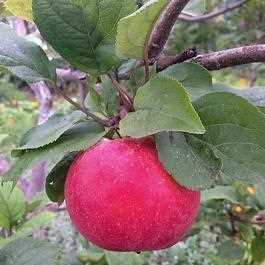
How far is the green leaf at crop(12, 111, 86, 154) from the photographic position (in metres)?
0.75

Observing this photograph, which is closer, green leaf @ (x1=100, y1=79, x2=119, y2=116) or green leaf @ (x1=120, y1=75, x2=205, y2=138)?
green leaf @ (x1=120, y1=75, x2=205, y2=138)

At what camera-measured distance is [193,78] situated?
32.2 inches

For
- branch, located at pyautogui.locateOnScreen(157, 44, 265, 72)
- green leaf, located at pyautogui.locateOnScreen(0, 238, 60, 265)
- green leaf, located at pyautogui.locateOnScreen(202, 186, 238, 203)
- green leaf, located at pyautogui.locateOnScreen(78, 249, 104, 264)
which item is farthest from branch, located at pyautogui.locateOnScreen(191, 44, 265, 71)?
green leaf, located at pyautogui.locateOnScreen(78, 249, 104, 264)

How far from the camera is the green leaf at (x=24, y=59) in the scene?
0.78 meters

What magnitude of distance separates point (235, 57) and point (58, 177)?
297 millimetres

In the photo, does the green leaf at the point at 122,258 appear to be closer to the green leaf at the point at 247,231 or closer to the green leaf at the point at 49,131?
the green leaf at the point at 247,231

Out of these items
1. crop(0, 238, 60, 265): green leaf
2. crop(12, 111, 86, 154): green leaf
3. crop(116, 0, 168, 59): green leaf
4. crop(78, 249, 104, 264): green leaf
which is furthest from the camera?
crop(78, 249, 104, 264): green leaf

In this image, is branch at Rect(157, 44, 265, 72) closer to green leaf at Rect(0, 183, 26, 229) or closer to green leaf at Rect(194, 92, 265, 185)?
green leaf at Rect(194, 92, 265, 185)

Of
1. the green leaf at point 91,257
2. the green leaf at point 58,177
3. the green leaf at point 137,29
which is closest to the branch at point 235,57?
the green leaf at point 137,29

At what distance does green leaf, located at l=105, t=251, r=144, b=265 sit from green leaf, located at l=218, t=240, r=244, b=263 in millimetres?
291

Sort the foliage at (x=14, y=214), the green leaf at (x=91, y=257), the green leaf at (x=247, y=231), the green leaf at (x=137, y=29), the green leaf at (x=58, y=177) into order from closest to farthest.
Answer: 1. the green leaf at (x=137, y=29)
2. the green leaf at (x=58, y=177)
3. the foliage at (x=14, y=214)
4. the green leaf at (x=91, y=257)
5. the green leaf at (x=247, y=231)

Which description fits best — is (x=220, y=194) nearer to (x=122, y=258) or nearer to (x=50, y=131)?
(x=122, y=258)

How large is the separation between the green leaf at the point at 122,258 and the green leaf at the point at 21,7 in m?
0.58

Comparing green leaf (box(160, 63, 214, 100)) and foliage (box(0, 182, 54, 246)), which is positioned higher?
green leaf (box(160, 63, 214, 100))
